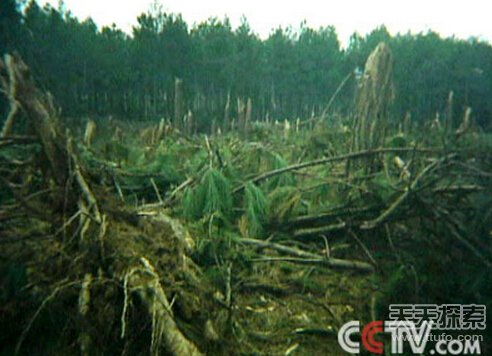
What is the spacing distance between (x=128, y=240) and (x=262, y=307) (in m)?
0.86

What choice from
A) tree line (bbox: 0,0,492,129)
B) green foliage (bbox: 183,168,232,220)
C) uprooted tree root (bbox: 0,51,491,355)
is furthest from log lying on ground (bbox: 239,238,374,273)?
tree line (bbox: 0,0,492,129)

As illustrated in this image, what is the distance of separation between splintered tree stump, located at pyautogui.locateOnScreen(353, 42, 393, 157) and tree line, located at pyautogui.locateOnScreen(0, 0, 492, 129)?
694 inches

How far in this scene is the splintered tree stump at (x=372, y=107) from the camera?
4.19 meters

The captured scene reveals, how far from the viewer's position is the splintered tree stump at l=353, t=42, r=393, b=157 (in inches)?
165

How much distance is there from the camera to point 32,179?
299 centimetres

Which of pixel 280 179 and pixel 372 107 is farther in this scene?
pixel 372 107

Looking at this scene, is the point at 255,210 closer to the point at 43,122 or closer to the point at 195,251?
the point at 195,251

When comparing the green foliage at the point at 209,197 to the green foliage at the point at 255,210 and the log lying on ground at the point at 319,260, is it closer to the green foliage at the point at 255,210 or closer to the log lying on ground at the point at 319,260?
the green foliage at the point at 255,210

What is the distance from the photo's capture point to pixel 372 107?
4.21 metres

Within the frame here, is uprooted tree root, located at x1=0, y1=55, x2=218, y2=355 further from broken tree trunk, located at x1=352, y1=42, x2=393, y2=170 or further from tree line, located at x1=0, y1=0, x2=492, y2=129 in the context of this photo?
tree line, located at x1=0, y1=0, x2=492, y2=129

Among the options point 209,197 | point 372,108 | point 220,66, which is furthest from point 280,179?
point 220,66

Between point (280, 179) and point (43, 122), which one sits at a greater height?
point (43, 122)

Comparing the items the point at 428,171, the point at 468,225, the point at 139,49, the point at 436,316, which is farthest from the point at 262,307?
the point at 139,49

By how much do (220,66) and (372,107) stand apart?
38.6m
